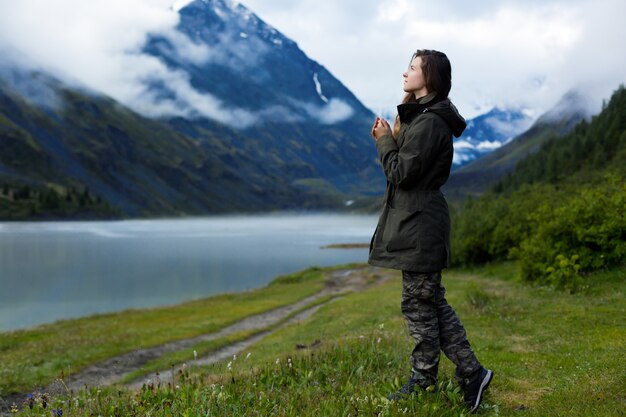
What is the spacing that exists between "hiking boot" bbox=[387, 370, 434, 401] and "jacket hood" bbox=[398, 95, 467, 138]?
3.51 metres

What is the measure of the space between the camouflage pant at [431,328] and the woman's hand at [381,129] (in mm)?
2012

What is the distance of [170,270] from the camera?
97.7m

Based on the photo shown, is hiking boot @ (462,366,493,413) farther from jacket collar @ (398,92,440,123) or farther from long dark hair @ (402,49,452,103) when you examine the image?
long dark hair @ (402,49,452,103)

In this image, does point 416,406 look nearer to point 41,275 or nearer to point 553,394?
point 553,394

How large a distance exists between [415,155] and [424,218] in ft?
2.79

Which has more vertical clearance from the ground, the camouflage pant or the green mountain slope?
the green mountain slope

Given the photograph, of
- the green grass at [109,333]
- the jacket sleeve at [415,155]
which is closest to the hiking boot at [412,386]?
the jacket sleeve at [415,155]

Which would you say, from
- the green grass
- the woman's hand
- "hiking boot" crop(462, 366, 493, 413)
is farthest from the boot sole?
the green grass

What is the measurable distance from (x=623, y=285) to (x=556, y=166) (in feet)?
384

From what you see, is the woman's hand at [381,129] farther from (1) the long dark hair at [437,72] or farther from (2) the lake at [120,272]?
(2) the lake at [120,272]

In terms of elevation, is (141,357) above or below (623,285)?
below

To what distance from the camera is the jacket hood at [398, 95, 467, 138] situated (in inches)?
284

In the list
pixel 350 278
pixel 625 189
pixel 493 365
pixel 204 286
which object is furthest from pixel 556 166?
pixel 493 365

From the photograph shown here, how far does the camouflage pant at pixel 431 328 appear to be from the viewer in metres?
7.20
